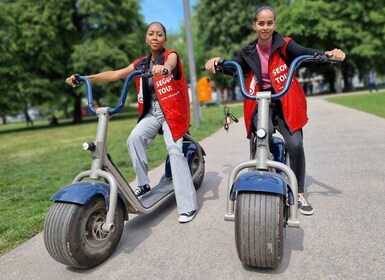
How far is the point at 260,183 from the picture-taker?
2613 millimetres

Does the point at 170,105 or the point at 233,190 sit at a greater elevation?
the point at 170,105

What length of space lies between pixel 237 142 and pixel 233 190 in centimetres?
648

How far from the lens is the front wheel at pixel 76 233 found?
270 cm

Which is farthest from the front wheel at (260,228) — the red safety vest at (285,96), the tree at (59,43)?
the tree at (59,43)

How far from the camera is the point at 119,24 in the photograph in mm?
27734

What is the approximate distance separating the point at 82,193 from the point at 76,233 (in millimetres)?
287

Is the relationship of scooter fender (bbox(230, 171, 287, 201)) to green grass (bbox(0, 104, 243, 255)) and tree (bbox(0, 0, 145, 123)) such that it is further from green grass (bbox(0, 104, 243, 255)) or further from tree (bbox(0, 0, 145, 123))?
tree (bbox(0, 0, 145, 123))

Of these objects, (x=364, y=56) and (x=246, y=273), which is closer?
(x=246, y=273)

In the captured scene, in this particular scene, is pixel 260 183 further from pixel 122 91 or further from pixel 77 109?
pixel 77 109

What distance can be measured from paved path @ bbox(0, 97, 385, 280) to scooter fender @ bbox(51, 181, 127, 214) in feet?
1.89

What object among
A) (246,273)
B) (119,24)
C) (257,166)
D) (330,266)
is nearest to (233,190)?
(257,166)

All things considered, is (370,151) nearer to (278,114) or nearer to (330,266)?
(278,114)

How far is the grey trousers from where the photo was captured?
150 inches

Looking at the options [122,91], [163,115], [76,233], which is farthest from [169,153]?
[76,233]
